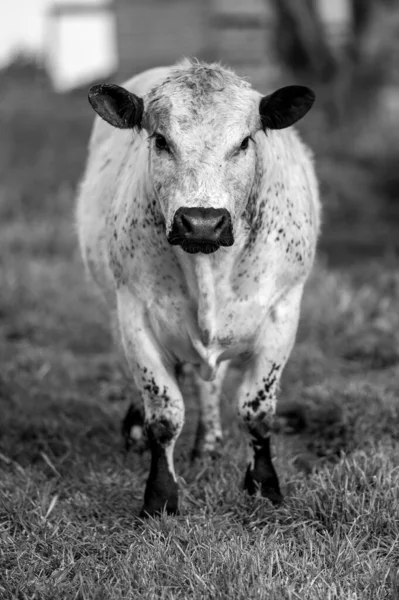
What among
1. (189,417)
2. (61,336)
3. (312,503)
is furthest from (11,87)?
(312,503)

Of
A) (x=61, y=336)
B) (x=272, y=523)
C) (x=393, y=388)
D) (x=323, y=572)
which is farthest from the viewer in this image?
(x=61, y=336)

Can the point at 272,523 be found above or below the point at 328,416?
above

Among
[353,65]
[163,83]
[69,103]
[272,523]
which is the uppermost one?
[163,83]

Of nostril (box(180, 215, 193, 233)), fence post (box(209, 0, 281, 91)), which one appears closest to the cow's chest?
nostril (box(180, 215, 193, 233))

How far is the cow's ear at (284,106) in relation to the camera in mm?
4340

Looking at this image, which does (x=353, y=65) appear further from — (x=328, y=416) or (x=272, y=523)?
(x=272, y=523)

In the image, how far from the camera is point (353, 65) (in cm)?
1545

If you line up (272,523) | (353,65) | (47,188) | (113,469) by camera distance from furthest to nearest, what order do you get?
(353,65)
(47,188)
(113,469)
(272,523)

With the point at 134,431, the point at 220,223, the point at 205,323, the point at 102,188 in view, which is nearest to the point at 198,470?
the point at 134,431

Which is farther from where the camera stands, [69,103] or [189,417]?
[69,103]

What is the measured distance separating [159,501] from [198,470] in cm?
52

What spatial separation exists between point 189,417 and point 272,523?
5.77 ft

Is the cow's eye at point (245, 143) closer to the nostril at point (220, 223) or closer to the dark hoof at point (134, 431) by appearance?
the nostril at point (220, 223)

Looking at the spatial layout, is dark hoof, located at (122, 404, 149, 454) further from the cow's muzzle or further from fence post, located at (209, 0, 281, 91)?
fence post, located at (209, 0, 281, 91)
